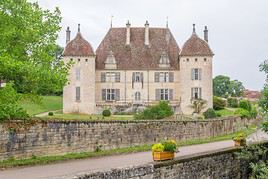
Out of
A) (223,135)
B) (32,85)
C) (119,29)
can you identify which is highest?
(119,29)

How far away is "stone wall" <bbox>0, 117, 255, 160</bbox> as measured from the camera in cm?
1891

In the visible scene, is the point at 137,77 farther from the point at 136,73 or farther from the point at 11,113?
the point at 11,113

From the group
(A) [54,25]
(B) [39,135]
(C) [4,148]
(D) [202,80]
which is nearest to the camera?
(C) [4,148]

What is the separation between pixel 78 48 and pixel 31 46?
3651 centimetres

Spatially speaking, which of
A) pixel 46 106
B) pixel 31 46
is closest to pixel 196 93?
pixel 46 106

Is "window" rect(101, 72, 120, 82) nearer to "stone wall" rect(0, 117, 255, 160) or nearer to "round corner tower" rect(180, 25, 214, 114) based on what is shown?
"round corner tower" rect(180, 25, 214, 114)

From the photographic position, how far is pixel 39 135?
20000mm

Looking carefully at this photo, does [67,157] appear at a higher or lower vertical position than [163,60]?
lower

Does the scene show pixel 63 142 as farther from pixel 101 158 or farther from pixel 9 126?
pixel 9 126

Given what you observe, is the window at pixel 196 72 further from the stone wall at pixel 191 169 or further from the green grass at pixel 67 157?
the stone wall at pixel 191 169

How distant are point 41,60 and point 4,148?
13.8 ft

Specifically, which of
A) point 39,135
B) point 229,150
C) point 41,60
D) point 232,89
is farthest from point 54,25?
point 232,89

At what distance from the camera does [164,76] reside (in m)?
60.0

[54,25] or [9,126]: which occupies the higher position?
[54,25]
